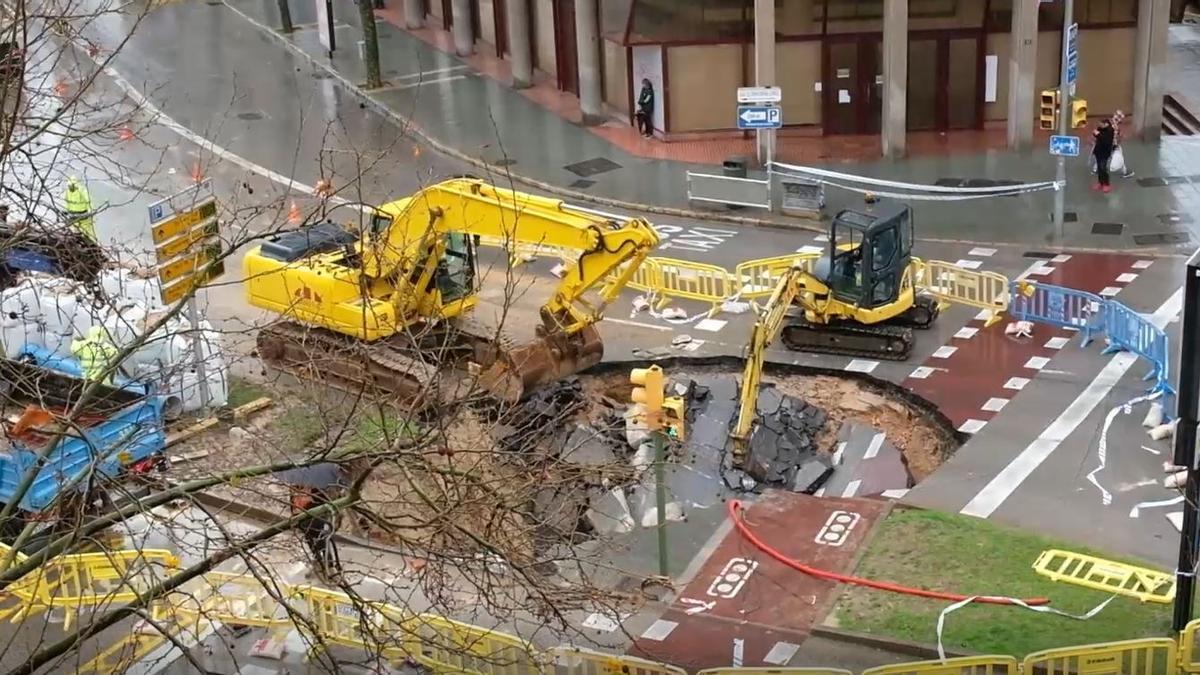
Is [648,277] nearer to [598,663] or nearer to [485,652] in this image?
[485,652]

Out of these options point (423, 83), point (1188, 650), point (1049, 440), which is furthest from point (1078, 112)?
point (423, 83)

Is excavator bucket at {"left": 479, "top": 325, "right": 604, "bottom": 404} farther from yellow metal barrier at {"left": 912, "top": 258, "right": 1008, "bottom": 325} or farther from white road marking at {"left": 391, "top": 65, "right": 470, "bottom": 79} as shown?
white road marking at {"left": 391, "top": 65, "right": 470, "bottom": 79}

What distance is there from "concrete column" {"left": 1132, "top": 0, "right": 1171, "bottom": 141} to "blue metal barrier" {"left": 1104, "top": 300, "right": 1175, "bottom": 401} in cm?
1079

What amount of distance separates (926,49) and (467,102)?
11520 mm

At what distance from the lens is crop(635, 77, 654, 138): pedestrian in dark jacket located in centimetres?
3609

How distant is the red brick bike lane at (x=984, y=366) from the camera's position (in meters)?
22.4

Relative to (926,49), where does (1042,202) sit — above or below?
below

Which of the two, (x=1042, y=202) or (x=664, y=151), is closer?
(x=1042, y=202)

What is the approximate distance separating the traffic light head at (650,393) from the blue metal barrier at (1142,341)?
8.38 metres

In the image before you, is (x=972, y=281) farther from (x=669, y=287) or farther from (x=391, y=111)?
(x=391, y=111)

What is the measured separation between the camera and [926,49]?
116 feet

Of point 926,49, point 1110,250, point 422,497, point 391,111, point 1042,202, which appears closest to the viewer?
point 422,497

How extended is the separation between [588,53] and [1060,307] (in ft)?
50.7

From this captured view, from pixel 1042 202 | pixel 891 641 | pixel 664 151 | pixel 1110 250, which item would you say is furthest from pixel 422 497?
pixel 664 151
